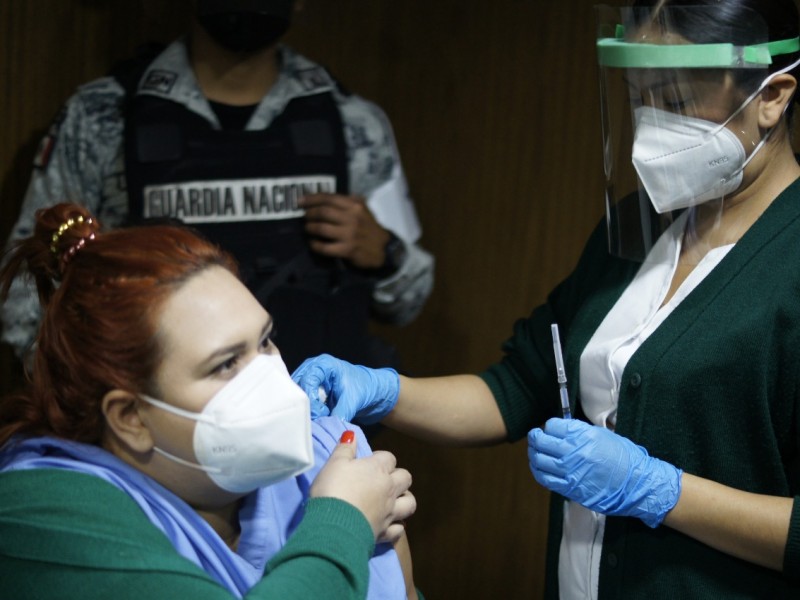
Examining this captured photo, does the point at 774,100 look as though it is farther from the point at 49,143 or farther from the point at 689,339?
the point at 49,143

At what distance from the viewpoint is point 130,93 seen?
2.17 metres

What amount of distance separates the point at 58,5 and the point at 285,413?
158 cm

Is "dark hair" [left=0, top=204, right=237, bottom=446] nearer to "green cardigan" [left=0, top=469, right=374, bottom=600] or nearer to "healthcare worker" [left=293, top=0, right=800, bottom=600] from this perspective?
"green cardigan" [left=0, top=469, right=374, bottom=600]

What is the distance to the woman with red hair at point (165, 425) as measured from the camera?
1.16 metres

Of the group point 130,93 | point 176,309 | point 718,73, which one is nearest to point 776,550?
point 718,73

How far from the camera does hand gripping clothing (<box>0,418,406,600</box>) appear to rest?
1105 mm

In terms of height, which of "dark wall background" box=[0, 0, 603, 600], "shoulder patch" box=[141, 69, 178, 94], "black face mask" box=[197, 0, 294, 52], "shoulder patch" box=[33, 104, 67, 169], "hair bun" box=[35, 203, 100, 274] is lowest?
"dark wall background" box=[0, 0, 603, 600]

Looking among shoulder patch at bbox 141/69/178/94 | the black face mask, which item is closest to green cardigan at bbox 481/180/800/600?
the black face mask

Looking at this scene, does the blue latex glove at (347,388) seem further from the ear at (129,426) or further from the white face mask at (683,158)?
the white face mask at (683,158)

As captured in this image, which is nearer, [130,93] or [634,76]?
[634,76]

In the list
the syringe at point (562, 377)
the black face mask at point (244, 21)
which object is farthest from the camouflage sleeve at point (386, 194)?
the syringe at point (562, 377)

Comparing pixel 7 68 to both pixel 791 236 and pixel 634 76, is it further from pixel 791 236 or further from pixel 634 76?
pixel 791 236

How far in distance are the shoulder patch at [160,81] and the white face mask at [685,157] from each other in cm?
97

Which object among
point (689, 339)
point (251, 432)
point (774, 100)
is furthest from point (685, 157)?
point (251, 432)
